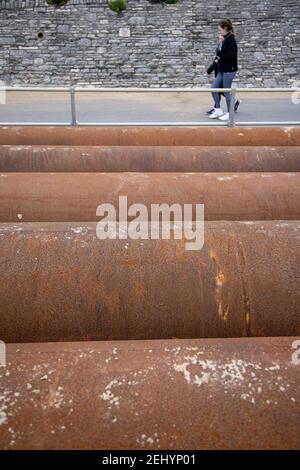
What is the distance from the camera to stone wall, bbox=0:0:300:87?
12492mm

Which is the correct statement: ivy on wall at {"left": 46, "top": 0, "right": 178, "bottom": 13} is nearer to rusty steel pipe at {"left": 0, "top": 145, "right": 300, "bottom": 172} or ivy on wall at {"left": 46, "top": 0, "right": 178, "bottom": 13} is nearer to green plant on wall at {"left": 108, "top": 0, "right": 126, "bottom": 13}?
green plant on wall at {"left": 108, "top": 0, "right": 126, "bottom": 13}

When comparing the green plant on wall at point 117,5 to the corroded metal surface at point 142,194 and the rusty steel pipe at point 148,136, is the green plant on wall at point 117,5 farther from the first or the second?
the corroded metal surface at point 142,194

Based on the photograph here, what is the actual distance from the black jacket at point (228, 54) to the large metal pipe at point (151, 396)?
6.18 metres

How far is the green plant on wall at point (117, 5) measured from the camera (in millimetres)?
12273

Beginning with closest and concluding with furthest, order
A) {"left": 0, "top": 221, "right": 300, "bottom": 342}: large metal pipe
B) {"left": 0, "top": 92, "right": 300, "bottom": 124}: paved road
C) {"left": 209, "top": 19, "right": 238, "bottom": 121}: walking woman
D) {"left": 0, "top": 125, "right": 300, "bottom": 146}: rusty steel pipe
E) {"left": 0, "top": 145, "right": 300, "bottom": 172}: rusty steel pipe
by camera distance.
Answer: {"left": 0, "top": 221, "right": 300, "bottom": 342}: large metal pipe → {"left": 0, "top": 145, "right": 300, "bottom": 172}: rusty steel pipe → {"left": 0, "top": 125, "right": 300, "bottom": 146}: rusty steel pipe → {"left": 209, "top": 19, "right": 238, "bottom": 121}: walking woman → {"left": 0, "top": 92, "right": 300, "bottom": 124}: paved road

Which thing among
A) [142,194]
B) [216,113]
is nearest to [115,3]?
[216,113]

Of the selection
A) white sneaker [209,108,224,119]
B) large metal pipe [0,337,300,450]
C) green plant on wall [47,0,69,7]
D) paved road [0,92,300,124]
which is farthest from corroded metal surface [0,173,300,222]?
green plant on wall [47,0,69,7]

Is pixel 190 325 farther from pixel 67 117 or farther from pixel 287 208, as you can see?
pixel 67 117

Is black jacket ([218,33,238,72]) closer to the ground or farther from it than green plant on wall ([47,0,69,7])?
closer to the ground

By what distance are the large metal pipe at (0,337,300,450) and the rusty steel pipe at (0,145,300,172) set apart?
2244mm

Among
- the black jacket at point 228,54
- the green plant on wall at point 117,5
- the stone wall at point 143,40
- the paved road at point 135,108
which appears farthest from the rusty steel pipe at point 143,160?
the green plant on wall at point 117,5

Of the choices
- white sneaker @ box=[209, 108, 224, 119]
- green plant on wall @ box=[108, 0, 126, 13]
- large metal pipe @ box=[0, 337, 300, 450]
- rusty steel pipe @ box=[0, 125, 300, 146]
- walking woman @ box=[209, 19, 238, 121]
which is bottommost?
large metal pipe @ box=[0, 337, 300, 450]

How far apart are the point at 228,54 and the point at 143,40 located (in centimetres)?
690

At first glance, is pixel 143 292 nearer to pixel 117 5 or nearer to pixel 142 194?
pixel 142 194
